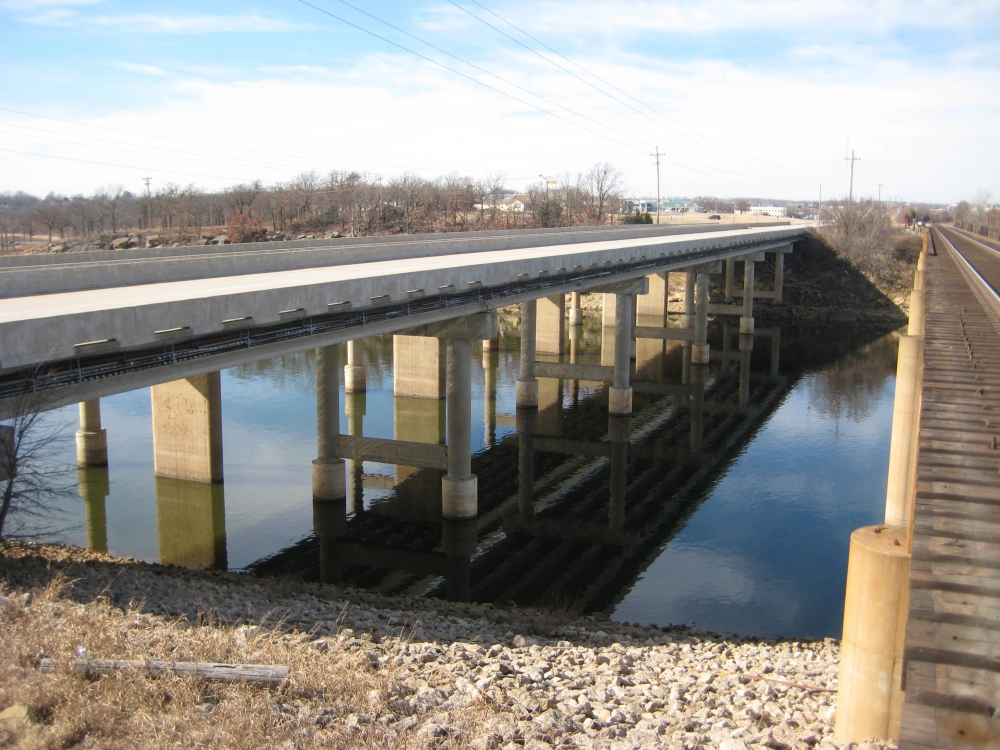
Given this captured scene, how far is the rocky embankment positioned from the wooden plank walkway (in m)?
2.07

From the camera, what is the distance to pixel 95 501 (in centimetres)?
2012

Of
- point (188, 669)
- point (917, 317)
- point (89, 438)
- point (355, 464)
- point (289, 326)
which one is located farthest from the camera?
point (355, 464)

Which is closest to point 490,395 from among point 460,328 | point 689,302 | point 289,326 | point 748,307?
point 460,328

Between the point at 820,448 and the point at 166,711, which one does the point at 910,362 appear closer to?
the point at 166,711

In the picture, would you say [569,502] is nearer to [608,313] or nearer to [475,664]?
[475,664]

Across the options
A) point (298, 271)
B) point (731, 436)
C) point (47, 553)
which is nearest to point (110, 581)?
point (47, 553)

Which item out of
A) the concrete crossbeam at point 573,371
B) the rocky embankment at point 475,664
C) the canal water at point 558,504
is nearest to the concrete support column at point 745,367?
the canal water at point 558,504

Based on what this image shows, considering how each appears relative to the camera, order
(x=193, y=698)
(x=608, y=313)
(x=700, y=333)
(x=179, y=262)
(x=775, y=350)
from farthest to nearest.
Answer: (x=608, y=313)
(x=775, y=350)
(x=700, y=333)
(x=179, y=262)
(x=193, y=698)

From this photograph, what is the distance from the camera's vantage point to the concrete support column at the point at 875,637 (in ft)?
24.8

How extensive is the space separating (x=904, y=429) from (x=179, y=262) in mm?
13506

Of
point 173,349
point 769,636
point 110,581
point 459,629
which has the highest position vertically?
point 173,349

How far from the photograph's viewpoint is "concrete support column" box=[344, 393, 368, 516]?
20500mm

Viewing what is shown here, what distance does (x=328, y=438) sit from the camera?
64.1 feet

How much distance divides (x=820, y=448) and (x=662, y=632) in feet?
51.1
